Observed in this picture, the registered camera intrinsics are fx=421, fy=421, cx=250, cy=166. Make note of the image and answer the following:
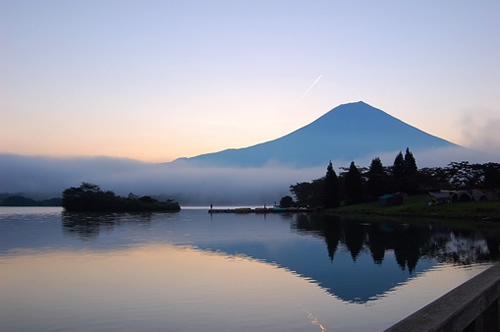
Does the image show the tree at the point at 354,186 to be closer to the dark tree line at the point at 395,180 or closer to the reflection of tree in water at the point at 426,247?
the dark tree line at the point at 395,180

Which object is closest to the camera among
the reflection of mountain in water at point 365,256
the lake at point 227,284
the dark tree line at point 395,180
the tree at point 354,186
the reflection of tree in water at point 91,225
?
the lake at point 227,284

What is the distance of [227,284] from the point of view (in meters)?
18.8

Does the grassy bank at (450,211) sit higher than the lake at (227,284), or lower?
higher

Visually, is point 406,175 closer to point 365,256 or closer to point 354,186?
point 354,186

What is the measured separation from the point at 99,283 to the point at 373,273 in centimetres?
1342

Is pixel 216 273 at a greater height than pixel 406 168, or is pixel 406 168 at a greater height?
pixel 406 168

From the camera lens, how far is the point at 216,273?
21.5 meters

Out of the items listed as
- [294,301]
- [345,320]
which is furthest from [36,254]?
[345,320]

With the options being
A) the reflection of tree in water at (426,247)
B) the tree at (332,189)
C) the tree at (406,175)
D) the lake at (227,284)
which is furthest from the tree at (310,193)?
the lake at (227,284)

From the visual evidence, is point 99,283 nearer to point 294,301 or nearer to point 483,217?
point 294,301

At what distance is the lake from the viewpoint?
13234mm

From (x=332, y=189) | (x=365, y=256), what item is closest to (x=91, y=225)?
(x=365, y=256)

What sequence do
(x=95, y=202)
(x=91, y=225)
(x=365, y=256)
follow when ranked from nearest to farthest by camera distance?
(x=365, y=256)
(x=91, y=225)
(x=95, y=202)

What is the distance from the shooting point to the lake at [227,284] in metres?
13.2
